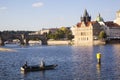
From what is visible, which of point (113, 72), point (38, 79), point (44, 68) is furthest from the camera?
point (44, 68)

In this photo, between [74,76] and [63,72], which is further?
[63,72]

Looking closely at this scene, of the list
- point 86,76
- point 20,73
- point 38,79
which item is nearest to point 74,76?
point 86,76

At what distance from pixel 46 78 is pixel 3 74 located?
29.2ft

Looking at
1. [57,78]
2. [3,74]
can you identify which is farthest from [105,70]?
[3,74]

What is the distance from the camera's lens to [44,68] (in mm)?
66625

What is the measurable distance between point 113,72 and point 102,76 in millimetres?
4663

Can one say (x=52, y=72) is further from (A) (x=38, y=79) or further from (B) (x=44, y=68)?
(A) (x=38, y=79)

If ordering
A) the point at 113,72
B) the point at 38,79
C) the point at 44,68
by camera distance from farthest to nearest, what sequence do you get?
the point at 44,68, the point at 113,72, the point at 38,79

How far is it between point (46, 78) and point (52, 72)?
22.9 ft

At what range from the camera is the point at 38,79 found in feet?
184

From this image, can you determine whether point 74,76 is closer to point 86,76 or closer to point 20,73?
point 86,76

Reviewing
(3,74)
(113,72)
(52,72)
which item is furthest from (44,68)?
(113,72)

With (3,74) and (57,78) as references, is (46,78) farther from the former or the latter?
(3,74)

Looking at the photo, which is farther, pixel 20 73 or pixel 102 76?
pixel 20 73
